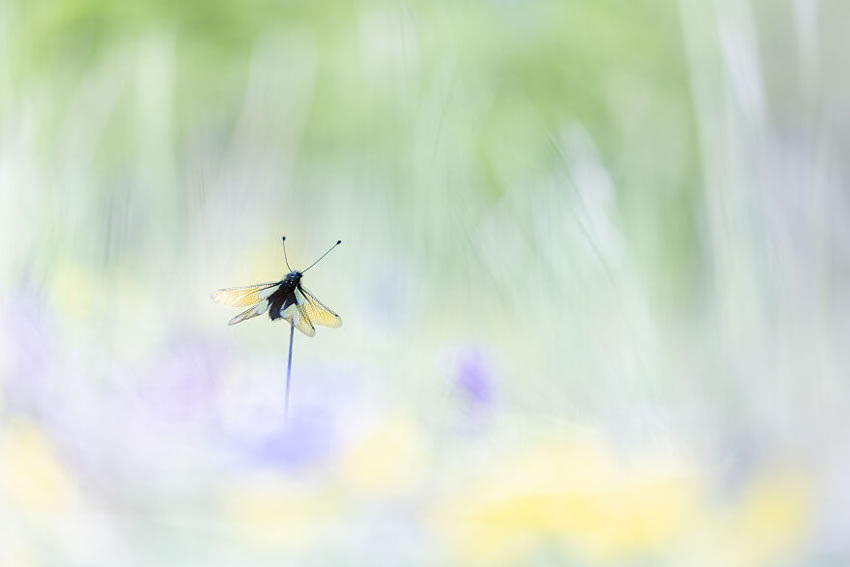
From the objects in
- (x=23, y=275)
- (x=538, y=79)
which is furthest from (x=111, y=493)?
(x=538, y=79)

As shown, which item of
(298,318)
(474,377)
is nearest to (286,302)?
A: (298,318)

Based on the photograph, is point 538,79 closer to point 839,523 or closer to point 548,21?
point 548,21

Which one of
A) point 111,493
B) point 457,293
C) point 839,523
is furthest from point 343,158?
point 839,523

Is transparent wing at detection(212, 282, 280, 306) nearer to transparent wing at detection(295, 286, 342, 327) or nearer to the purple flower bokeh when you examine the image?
transparent wing at detection(295, 286, 342, 327)

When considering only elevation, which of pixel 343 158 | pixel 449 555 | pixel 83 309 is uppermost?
pixel 343 158

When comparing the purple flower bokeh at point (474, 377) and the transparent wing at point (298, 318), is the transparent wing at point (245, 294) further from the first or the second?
the purple flower bokeh at point (474, 377)

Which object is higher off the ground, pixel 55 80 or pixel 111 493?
pixel 55 80

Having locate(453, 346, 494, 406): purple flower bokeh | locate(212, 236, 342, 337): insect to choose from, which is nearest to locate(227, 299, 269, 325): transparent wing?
locate(212, 236, 342, 337): insect

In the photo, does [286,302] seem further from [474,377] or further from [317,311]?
[474,377]
